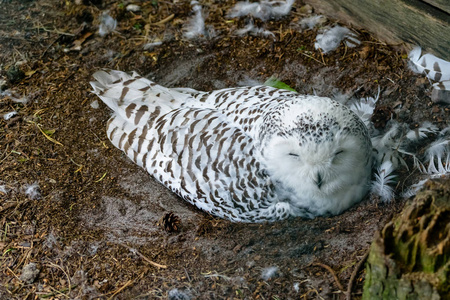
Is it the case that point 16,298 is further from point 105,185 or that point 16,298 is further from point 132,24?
point 132,24

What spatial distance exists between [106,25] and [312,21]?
200cm

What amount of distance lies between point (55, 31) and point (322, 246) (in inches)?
130

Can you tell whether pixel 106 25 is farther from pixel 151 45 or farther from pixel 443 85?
pixel 443 85

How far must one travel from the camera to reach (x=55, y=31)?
177 inches

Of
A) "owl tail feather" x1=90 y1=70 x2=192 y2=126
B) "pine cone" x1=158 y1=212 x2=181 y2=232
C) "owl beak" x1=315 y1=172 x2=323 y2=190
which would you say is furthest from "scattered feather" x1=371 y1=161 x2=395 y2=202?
"owl tail feather" x1=90 y1=70 x2=192 y2=126

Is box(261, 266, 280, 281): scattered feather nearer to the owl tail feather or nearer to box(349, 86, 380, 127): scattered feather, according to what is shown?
box(349, 86, 380, 127): scattered feather

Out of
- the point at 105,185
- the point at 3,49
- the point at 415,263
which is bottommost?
the point at 105,185

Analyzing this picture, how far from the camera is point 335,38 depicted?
405 centimetres

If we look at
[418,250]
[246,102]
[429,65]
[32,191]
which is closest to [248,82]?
[246,102]

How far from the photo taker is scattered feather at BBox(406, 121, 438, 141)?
334 centimetres

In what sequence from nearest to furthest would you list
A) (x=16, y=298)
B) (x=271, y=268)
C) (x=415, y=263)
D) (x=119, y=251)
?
(x=415, y=263) < (x=271, y=268) < (x=16, y=298) < (x=119, y=251)

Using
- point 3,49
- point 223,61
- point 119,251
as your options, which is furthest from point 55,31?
point 119,251

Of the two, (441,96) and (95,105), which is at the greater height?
(441,96)

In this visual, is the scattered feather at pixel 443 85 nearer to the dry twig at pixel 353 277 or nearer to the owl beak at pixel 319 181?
the owl beak at pixel 319 181
